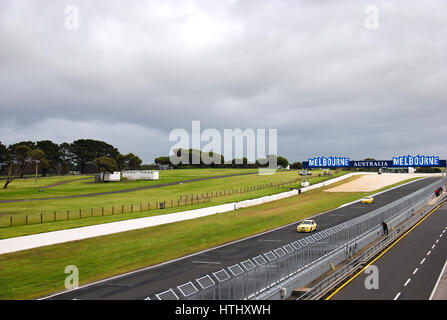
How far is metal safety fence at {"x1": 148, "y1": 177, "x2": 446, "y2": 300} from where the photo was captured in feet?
50.5

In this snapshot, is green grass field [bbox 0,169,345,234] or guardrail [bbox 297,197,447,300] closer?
guardrail [bbox 297,197,447,300]

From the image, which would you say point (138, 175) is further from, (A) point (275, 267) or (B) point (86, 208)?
(A) point (275, 267)

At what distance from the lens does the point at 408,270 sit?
92.3 ft

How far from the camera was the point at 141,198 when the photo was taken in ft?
279

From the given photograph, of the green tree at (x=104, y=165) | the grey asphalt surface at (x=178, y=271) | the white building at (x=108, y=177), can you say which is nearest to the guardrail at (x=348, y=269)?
the grey asphalt surface at (x=178, y=271)

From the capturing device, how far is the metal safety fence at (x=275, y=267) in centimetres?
1539

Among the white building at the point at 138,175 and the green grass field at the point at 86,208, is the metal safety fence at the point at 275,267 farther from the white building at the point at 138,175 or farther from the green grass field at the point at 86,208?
the white building at the point at 138,175

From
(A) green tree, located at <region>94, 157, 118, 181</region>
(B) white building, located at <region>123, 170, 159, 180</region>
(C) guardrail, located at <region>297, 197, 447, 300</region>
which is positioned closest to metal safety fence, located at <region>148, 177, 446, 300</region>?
(C) guardrail, located at <region>297, 197, 447, 300</region>

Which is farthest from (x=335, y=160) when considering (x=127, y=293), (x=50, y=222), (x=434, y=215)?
(x=127, y=293)

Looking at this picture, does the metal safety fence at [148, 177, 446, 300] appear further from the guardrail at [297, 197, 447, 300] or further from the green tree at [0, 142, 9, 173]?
the green tree at [0, 142, 9, 173]

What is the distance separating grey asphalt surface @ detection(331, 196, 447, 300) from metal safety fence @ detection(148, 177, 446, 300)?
2348 mm

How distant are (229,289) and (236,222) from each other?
129 ft

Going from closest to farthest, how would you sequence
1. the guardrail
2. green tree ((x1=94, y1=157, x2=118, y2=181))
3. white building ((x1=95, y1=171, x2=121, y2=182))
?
the guardrail → green tree ((x1=94, y1=157, x2=118, y2=181)) → white building ((x1=95, y1=171, x2=121, y2=182))

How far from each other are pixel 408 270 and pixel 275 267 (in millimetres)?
13588
